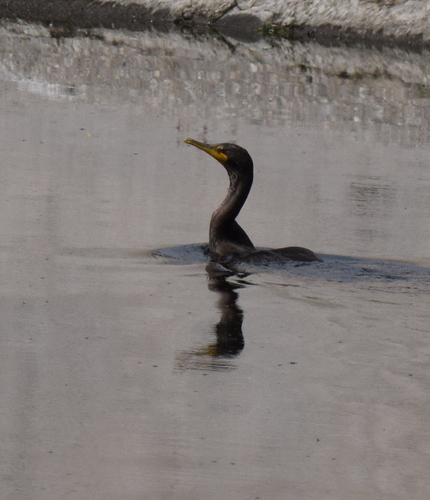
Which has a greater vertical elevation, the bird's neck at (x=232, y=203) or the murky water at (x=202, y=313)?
the bird's neck at (x=232, y=203)

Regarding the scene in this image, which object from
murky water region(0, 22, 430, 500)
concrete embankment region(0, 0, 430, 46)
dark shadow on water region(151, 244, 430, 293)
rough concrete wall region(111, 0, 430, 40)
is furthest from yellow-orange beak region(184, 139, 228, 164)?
rough concrete wall region(111, 0, 430, 40)

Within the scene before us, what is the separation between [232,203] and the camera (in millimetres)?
9672

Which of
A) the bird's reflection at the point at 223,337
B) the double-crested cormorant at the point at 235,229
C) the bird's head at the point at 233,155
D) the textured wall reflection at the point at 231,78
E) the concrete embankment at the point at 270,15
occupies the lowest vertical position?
the bird's reflection at the point at 223,337

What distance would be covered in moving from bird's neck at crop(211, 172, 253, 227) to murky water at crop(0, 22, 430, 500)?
0.30 metres

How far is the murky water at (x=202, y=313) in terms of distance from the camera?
5.29 m

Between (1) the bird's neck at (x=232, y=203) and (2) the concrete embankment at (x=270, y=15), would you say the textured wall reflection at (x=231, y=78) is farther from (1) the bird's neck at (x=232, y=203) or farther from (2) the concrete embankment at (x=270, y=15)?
(1) the bird's neck at (x=232, y=203)

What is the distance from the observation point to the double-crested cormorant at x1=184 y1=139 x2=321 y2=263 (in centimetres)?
882

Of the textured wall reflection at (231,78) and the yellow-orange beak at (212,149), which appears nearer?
the yellow-orange beak at (212,149)

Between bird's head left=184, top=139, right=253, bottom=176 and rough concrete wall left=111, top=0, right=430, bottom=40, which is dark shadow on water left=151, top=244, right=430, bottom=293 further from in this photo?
rough concrete wall left=111, top=0, right=430, bottom=40

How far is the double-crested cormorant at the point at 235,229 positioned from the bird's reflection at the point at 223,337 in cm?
36

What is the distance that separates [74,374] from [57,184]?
17.2 ft

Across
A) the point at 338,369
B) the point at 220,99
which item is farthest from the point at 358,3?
the point at 338,369

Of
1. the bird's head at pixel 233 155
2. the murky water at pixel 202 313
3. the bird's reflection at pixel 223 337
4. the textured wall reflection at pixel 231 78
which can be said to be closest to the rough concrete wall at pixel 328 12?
the textured wall reflection at pixel 231 78

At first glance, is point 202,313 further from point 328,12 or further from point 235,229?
point 328,12
